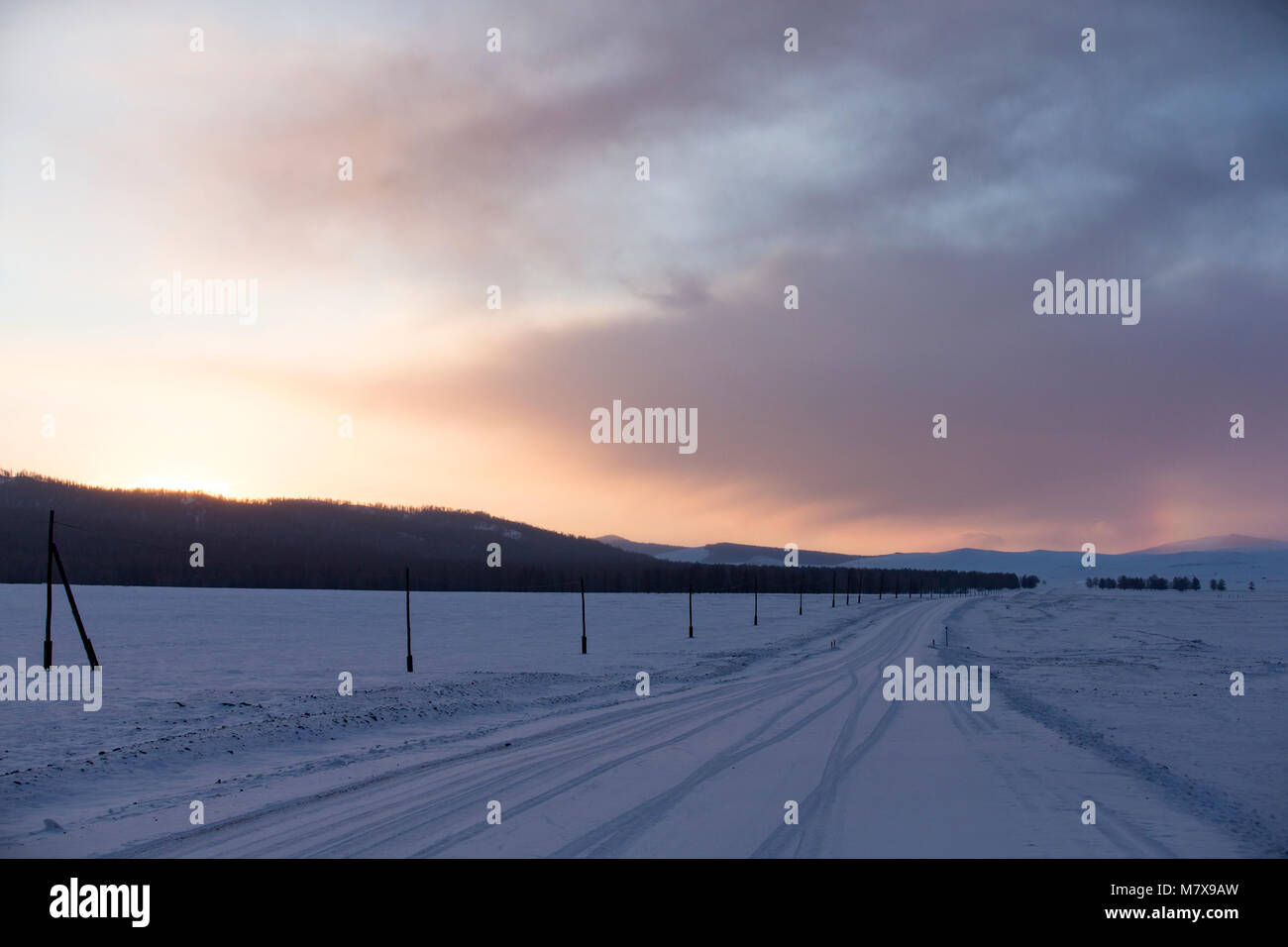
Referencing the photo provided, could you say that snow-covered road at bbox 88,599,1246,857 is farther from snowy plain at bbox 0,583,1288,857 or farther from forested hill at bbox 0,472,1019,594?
forested hill at bbox 0,472,1019,594

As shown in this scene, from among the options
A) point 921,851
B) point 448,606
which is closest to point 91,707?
point 921,851

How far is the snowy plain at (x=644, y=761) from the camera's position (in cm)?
993

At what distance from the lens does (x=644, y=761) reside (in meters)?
14.7

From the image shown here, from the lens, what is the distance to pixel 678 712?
21.7 m

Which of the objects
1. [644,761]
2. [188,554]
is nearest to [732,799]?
[644,761]

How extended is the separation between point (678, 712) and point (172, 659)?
28.0 metres

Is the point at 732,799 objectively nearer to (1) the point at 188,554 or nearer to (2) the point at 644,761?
(2) the point at 644,761

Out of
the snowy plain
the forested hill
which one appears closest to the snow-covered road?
the snowy plain

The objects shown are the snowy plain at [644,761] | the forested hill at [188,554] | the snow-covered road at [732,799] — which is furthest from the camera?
the forested hill at [188,554]

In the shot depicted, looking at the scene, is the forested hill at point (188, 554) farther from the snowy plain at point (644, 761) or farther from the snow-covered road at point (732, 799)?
the snow-covered road at point (732, 799)

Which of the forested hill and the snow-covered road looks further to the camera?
the forested hill

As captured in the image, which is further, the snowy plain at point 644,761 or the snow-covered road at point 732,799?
the snowy plain at point 644,761

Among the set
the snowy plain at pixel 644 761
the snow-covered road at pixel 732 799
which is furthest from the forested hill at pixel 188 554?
the snow-covered road at pixel 732 799

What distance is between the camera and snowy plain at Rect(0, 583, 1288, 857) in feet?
32.6
